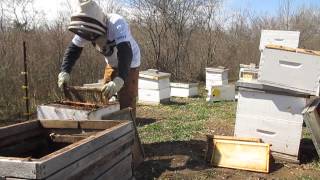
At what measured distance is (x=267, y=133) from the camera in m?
5.20

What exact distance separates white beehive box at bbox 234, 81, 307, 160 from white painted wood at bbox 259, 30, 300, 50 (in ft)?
4.28

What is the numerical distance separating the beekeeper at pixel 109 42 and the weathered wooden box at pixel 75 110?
0.79 feet

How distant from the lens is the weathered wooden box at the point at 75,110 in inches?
173

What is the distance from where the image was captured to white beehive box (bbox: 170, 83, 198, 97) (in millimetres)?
12024

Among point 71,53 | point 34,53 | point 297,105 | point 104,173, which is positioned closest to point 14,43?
point 34,53

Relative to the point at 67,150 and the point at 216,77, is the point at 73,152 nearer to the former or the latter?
the point at 67,150

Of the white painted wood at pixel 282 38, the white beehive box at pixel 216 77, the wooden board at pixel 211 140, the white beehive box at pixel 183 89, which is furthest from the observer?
the white beehive box at pixel 216 77

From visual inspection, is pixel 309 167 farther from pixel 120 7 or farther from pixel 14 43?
pixel 120 7

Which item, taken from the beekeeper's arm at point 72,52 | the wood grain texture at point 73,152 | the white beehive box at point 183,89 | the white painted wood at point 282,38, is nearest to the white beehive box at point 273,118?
the white painted wood at point 282,38

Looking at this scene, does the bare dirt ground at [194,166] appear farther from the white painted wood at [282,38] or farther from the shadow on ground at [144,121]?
the shadow on ground at [144,121]

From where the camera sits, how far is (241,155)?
4.95 meters

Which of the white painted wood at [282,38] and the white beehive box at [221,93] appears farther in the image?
the white beehive box at [221,93]

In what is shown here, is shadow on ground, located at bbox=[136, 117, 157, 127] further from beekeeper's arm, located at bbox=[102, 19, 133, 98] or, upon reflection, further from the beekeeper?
beekeeper's arm, located at bbox=[102, 19, 133, 98]

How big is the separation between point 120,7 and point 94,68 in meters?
4.99
